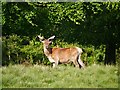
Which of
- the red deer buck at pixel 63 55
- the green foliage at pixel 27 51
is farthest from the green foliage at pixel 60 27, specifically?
the red deer buck at pixel 63 55

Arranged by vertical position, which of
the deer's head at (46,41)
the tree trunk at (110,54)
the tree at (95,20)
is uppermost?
the tree at (95,20)

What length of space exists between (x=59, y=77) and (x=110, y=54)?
404cm

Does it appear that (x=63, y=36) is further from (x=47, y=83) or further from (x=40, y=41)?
(x=47, y=83)

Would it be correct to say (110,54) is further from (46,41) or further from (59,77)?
(59,77)

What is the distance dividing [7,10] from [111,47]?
162 inches

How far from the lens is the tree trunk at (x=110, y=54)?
12891 mm

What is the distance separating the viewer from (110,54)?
43.1 ft

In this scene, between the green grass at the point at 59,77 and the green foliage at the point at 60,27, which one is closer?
the green grass at the point at 59,77

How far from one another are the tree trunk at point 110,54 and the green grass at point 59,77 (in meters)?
2.48

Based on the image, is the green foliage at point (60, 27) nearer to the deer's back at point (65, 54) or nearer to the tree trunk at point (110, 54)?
the tree trunk at point (110, 54)

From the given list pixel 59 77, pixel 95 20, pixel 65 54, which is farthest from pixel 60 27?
pixel 59 77

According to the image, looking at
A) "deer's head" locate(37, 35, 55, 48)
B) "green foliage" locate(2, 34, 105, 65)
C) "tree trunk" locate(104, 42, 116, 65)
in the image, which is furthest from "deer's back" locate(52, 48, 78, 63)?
"tree trunk" locate(104, 42, 116, 65)

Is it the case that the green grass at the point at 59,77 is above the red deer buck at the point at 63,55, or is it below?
below

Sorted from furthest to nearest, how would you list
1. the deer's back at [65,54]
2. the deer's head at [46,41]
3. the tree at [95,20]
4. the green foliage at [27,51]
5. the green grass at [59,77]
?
the green foliage at [27,51]
the tree at [95,20]
the deer's head at [46,41]
the deer's back at [65,54]
the green grass at [59,77]
